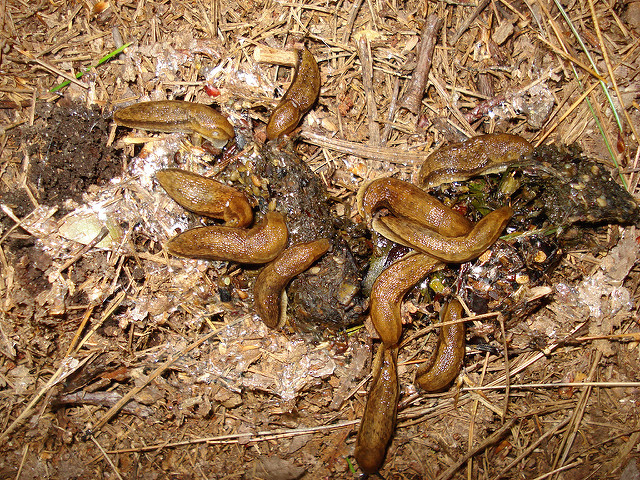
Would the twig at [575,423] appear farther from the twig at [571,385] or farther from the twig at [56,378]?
the twig at [56,378]

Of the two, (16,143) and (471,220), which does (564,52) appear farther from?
(16,143)

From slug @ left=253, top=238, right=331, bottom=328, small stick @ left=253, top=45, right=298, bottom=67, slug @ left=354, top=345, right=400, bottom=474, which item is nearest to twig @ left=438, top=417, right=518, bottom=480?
slug @ left=354, top=345, right=400, bottom=474

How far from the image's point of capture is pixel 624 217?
343 centimetres

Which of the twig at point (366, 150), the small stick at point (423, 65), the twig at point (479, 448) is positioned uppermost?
the small stick at point (423, 65)

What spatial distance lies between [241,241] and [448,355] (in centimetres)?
214

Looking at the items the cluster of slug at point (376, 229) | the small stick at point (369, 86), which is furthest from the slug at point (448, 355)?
the small stick at point (369, 86)

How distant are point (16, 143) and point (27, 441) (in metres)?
2.97

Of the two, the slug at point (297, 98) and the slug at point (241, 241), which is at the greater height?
the slug at point (297, 98)

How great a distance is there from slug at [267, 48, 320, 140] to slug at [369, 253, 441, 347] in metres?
1.68

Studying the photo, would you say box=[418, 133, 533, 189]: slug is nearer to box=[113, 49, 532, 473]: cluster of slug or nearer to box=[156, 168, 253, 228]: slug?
box=[113, 49, 532, 473]: cluster of slug

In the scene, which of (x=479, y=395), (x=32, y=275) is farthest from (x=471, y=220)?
(x=32, y=275)

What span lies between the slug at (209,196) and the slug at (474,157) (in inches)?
70.3

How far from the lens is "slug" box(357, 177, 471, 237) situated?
11.0 ft

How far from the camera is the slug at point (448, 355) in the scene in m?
3.48
